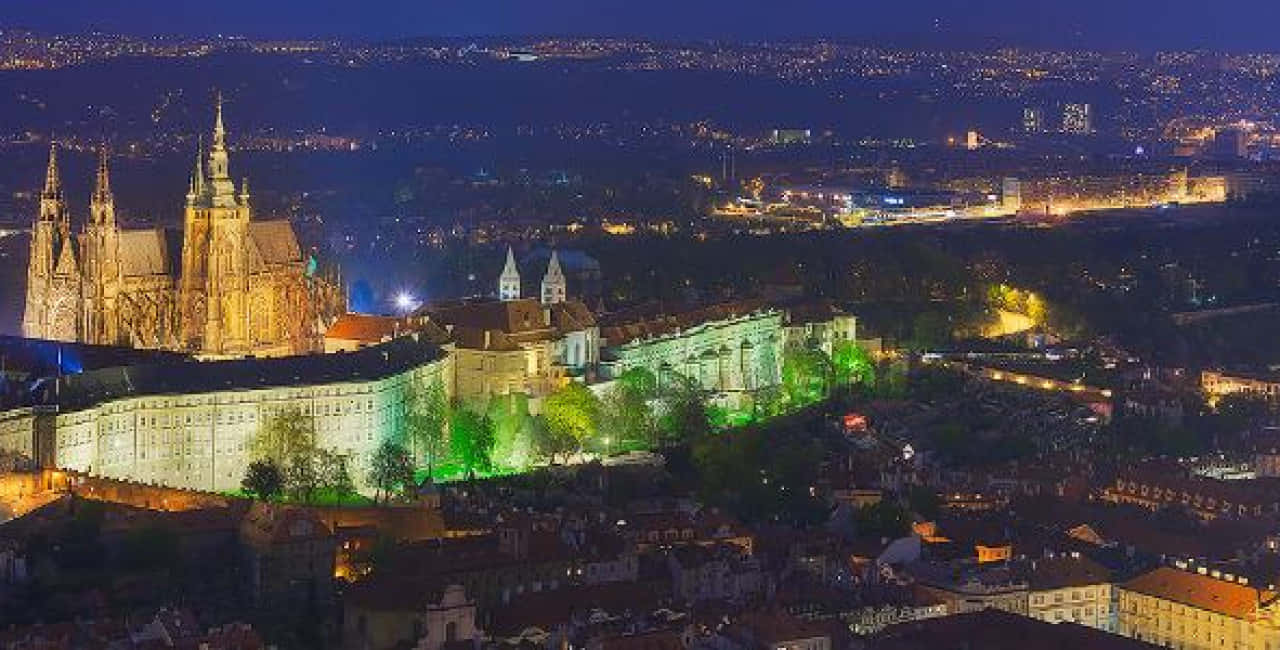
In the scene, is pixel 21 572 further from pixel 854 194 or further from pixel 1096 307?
pixel 854 194

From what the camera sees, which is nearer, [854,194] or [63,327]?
[63,327]

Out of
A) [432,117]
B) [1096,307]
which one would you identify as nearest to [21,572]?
[1096,307]

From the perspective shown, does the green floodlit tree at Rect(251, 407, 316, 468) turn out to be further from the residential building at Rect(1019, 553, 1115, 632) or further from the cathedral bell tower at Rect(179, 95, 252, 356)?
the residential building at Rect(1019, 553, 1115, 632)

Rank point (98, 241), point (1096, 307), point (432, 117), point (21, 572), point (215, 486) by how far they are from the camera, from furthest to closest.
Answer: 1. point (432, 117)
2. point (1096, 307)
3. point (98, 241)
4. point (215, 486)
5. point (21, 572)

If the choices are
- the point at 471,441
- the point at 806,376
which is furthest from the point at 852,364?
the point at 471,441

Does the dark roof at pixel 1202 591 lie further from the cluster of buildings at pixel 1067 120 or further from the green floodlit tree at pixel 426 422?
the cluster of buildings at pixel 1067 120

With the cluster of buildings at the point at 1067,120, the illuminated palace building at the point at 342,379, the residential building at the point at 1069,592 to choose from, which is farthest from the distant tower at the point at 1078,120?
the residential building at the point at 1069,592
